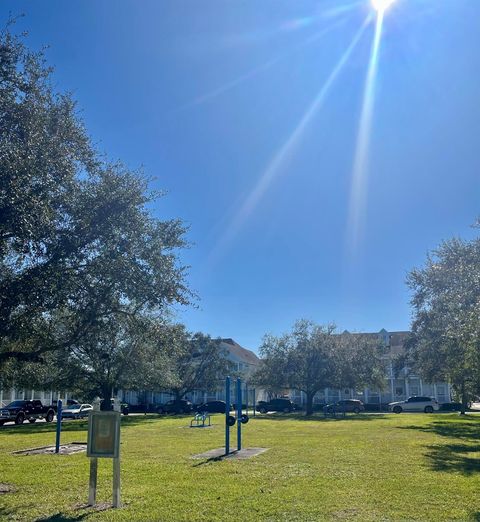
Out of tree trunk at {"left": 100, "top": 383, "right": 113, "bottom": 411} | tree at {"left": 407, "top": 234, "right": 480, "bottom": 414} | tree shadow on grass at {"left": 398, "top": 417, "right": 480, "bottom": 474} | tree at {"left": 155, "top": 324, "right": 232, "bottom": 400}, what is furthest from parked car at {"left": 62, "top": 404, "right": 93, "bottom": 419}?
tree shadow on grass at {"left": 398, "top": 417, "right": 480, "bottom": 474}

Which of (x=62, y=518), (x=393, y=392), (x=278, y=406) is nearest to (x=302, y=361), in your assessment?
(x=278, y=406)

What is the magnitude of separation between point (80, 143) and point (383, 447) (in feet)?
43.7

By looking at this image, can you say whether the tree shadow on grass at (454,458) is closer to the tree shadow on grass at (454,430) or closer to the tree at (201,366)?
the tree shadow on grass at (454,430)

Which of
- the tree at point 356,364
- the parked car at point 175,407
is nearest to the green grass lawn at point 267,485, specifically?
the tree at point 356,364

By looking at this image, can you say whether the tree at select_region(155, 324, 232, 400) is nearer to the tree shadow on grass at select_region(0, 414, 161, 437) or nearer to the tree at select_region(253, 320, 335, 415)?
the tree at select_region(253, 320, 335, 415)

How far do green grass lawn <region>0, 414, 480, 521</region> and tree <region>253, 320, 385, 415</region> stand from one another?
2981 centimetres

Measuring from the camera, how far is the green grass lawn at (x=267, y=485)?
832 centimetres

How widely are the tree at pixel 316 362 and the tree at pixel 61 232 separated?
120ft

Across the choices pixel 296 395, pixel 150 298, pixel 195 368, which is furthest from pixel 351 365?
pixel 150 298

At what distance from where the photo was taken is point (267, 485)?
10.5 meters

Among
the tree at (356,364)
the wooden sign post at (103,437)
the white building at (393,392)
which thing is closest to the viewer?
the wooden sign post at (103,437)

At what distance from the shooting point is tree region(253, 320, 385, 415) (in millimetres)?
47469

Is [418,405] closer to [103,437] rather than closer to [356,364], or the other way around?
[356,364]

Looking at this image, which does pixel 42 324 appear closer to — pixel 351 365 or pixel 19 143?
pixel 19 143
